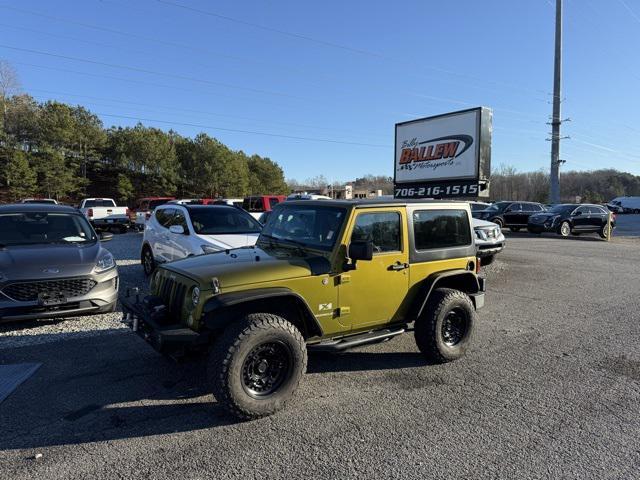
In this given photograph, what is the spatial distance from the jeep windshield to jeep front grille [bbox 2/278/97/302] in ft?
8.33

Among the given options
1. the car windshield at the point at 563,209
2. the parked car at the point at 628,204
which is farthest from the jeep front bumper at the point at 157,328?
the parked car at the point at 628,204

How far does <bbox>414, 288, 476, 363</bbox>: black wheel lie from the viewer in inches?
185

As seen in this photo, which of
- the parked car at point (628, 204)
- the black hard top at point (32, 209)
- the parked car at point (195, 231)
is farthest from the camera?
the parked car at point (628, 204)

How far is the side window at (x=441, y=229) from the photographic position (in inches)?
189

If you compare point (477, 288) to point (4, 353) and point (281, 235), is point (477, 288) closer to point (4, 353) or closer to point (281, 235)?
point (281, 235)

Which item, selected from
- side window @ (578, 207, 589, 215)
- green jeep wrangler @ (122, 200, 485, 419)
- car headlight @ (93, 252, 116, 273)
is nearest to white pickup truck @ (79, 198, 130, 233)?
car headlight @ (93, 252, 116, 273)

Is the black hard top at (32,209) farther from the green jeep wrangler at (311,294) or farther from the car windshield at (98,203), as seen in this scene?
the car windshield at (98,203)

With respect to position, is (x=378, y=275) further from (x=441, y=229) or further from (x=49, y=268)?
(x=49, y=268)

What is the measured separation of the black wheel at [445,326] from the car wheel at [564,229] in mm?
20656

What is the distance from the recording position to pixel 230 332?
11.7 feet

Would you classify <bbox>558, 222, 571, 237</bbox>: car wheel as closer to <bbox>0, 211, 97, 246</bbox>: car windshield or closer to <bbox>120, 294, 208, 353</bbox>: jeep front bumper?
<bbox>0, 211, 97, 246</bbox>: car windshield

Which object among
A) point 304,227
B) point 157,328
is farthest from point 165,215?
point 157,328

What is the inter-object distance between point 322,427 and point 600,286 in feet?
27.9

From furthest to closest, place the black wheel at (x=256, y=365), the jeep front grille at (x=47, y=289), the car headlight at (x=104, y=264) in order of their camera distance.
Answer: the car headlight at (x=104, y=264), the jeep front grille at (x=47, y=289), the black wheel at (x=256, y=365)
